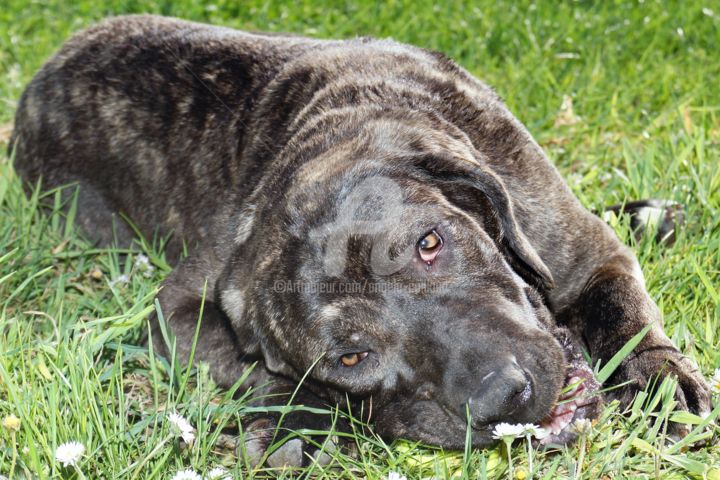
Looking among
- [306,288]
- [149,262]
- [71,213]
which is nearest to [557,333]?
[306,288]

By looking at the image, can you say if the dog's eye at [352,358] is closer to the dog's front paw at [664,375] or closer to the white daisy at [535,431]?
the white daisy at [535,431]

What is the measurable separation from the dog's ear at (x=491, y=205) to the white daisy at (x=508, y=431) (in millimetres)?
812

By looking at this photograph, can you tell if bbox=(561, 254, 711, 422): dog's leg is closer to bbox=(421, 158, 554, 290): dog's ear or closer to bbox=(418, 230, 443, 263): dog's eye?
bbox=(421, 158, 554, 290): dog's ear

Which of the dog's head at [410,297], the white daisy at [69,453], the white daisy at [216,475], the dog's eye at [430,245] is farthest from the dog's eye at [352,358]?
the white daisy at [69,453]

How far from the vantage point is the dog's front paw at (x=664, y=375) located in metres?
3.30

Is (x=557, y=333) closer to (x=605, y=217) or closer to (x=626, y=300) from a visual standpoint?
(x=626, y=300)

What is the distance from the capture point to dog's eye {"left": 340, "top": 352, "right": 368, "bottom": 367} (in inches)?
130

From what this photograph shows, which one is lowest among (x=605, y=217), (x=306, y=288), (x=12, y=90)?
(x=12, y=90)

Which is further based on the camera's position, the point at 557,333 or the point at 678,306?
the point at 678,306

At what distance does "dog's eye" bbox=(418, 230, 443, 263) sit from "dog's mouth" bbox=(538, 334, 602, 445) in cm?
65

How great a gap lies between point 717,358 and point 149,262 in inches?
110

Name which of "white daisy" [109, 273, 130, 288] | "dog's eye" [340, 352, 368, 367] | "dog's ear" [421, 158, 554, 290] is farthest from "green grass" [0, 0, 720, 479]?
"dog's ear" [421, 158, 554, 290]

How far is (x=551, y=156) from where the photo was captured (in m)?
5.47

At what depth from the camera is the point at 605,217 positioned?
461 cm
